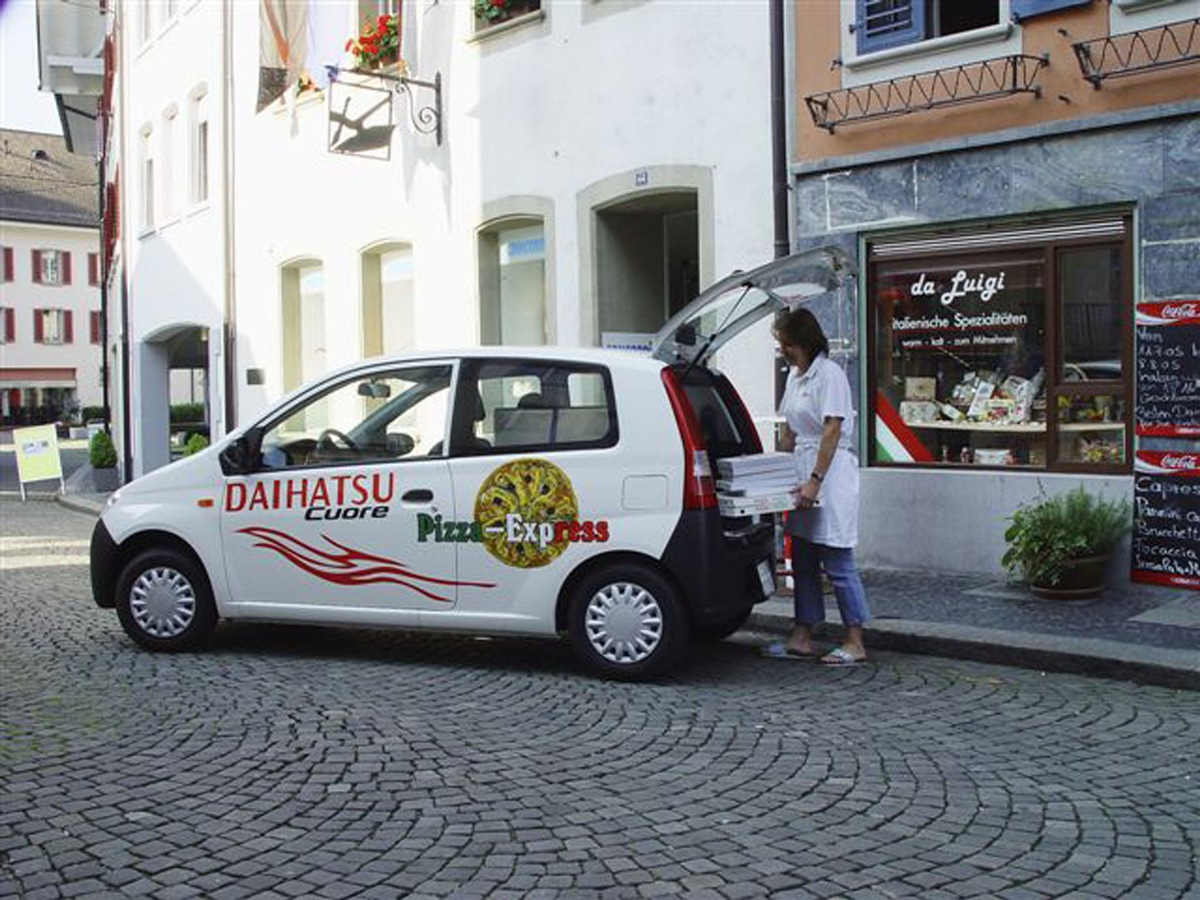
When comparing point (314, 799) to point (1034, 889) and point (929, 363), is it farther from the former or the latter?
point (929, 363)

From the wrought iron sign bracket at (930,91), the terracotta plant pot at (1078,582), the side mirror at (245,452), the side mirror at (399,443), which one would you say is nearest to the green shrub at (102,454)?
the wrought iron sign bracket at (930,91)

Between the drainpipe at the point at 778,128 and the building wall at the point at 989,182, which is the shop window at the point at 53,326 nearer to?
the drainpipe at the point at 778,128

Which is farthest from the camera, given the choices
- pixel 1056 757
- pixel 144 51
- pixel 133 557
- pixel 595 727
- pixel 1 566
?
pixel 144 51

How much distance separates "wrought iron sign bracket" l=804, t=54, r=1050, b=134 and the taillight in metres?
4.20

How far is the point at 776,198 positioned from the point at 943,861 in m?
7.49

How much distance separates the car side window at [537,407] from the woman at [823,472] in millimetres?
1112

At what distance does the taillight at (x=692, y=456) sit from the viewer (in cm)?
651

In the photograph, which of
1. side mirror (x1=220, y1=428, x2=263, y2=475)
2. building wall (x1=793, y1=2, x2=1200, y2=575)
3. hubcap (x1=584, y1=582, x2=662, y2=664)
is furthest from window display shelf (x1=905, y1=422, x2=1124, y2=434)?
side mirror (x1=220, y1=428, x2=263, y2=475)

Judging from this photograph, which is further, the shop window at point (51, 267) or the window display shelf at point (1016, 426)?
the shop window at point (51, 267)

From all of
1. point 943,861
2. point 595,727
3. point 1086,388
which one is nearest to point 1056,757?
point 943,861

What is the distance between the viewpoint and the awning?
66.0 metres

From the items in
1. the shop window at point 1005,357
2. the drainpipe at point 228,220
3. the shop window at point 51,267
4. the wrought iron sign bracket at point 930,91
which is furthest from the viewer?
the shop window at point 51,267

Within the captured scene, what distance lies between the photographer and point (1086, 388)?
9.26m

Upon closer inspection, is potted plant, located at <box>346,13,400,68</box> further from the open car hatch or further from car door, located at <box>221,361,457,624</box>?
car door, located at <box>221,361,457,624</box>
